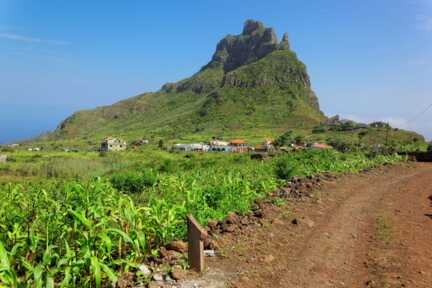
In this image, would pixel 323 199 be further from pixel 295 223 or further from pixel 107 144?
pixel 107 144

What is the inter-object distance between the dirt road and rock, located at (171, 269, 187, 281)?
40cm

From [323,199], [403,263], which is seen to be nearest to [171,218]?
[403,263]

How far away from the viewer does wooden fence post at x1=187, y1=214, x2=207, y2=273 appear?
12.3 ft

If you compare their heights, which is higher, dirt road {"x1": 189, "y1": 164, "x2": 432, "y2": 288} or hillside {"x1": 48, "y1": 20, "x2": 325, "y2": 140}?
hillside {"x1": 48, "y1": 20, "x2": 325, "y2": 140}

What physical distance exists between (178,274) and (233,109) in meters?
134

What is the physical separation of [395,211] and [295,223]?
2524 mm

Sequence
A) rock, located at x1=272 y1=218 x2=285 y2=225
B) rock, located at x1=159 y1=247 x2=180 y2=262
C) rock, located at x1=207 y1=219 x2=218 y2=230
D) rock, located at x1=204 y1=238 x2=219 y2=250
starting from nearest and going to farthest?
rock, located at x1=159 y1=247 x2=180 y2=262 < rock, located at x1=204 y1=238 x2=219 y2=250 < rock, located at x1=207 y1=219 x2=218 y2=230 < rock, located at x1=272 y1=218 x2=285 y2=225

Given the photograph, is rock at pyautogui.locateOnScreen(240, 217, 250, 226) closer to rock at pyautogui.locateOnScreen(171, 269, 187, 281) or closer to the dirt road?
the dirt road

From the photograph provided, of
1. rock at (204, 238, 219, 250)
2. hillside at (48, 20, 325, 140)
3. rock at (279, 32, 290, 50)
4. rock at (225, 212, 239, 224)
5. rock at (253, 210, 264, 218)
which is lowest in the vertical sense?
rock at (204, 238, 219, 250)

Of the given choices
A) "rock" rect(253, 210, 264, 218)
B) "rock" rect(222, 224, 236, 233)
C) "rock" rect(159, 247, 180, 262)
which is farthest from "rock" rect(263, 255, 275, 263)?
"rock" rect(253, 210, 264, 218)

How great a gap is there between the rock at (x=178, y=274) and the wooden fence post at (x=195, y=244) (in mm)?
146

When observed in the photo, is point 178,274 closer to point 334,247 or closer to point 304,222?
point 334,247

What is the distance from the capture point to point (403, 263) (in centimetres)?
441

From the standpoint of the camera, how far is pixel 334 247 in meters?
4.93
